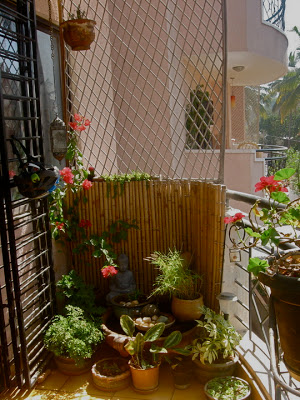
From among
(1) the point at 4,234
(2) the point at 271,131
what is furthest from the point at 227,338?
(2) the point at 271,131

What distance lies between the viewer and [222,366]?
2.70 m

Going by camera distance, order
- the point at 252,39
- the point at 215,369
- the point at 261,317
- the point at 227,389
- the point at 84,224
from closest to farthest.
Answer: the point at 227,389
the point at 215,369
the point at 261,317
the point at 84,224
the point at 252,39

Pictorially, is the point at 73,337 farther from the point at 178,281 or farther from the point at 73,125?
the point at 73,125

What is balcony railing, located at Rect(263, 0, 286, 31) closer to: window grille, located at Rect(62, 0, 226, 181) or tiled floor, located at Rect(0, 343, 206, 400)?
window grille, located at Rect(62, 0, 226, 181)

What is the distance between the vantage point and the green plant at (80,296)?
3232 millimetres

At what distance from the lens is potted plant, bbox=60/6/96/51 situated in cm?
342

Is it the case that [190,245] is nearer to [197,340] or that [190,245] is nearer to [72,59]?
[197,340]

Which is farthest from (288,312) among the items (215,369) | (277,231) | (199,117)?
(199,117)

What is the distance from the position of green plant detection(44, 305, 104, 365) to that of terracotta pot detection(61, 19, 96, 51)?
2139 mm

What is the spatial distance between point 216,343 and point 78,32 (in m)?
2.63

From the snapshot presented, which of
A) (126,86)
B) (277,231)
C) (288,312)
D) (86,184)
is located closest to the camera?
(288,312)

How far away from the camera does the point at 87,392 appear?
282 cm

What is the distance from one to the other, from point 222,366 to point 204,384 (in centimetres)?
21

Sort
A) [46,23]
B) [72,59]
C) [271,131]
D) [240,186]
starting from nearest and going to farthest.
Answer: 1. [46,23]
2. [72,59]
3. [240,186]
4. [271,131]
